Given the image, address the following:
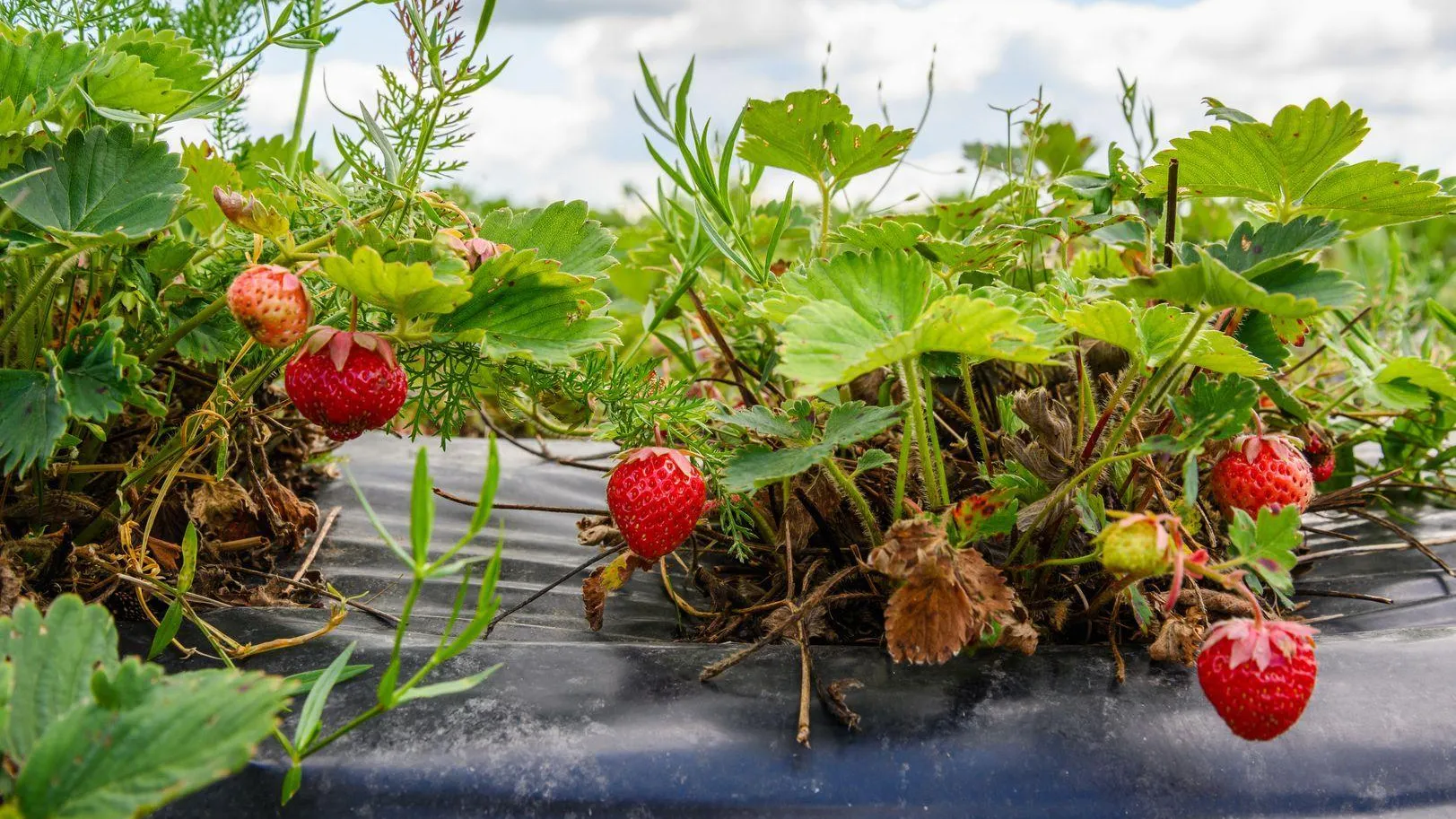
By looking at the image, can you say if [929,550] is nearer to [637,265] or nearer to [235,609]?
[235,609]

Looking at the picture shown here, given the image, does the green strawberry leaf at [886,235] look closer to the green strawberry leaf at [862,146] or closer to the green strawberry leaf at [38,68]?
the green strawberry leaf at [862,146]

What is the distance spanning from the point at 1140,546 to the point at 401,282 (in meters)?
0.48

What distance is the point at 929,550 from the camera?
25.6 inches

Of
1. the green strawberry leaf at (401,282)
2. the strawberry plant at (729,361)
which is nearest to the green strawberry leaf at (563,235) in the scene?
→ the strawberry plant at (729,361)

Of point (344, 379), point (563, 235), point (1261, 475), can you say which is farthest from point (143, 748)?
point (1261, 475)

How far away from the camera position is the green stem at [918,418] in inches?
26.3

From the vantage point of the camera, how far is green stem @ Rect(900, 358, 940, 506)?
669 millimetres

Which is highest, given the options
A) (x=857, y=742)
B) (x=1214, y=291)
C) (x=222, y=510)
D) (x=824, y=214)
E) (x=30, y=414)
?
(x=824, y=214)

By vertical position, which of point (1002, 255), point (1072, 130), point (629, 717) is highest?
point (1072, 130)

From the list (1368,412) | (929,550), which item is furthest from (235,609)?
(1368,412)

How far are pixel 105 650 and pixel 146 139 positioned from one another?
43 centimetres

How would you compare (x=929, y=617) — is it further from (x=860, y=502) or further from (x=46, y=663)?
(x=46, y=663)

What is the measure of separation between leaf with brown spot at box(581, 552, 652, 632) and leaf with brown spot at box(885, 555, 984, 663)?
25 centimetres

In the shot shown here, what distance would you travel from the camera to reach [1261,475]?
803mm
